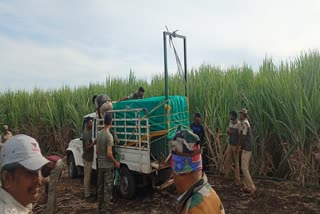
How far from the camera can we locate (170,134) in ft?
21.4

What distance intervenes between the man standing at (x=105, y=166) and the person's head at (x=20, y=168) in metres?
4.17

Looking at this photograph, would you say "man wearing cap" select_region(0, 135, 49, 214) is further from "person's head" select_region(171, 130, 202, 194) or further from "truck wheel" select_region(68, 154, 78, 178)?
"truck wheel" select_region(68, 154, 78, 178)

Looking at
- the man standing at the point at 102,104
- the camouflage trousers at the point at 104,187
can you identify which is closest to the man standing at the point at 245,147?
the camouflage trousers at the point at 104,187

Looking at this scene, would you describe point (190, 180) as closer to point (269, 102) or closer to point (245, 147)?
point (245, 147)

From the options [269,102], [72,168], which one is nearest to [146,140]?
[269,102]

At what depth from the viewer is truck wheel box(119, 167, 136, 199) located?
647cm

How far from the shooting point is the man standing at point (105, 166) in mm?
5715

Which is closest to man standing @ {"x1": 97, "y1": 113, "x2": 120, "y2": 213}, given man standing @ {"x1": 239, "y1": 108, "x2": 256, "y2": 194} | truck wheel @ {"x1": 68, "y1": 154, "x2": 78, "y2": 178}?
man standing @ {"x1": 239, "y1": 108, "x2": 256, "y2": 194}

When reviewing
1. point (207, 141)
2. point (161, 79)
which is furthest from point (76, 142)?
point (161, 79)

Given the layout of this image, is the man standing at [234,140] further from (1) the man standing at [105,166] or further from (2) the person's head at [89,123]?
(2) the person's head at [89,123]

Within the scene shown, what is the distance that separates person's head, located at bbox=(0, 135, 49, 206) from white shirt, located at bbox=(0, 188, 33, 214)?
0.02 m

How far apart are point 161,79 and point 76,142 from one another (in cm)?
440

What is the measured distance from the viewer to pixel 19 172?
1507mm

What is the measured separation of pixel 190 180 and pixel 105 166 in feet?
13.6
